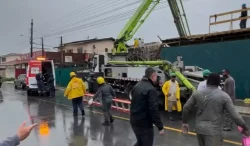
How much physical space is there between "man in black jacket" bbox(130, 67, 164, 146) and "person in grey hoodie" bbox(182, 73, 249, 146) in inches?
29.3

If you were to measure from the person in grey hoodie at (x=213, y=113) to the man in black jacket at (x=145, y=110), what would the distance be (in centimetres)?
74

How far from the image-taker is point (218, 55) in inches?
770

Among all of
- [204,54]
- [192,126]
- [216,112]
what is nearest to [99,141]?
[192,126]

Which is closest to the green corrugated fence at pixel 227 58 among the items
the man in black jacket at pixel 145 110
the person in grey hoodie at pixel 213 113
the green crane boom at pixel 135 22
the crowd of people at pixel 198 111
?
the green crane boom at pixel 135 22

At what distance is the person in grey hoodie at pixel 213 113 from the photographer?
4.55 metres

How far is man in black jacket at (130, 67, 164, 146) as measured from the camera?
5.23 metres

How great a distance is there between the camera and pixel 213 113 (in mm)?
4621

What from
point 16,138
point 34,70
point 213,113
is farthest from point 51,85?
point 16,138

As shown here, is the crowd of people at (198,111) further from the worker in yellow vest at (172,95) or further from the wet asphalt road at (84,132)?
the worker in yellow vest at (172,95)

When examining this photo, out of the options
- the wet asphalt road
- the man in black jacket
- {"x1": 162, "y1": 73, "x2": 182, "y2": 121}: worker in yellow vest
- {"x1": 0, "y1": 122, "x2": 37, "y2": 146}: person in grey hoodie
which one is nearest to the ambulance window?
the wet asphalt road

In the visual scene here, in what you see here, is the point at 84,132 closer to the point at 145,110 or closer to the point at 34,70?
the point at 145,110

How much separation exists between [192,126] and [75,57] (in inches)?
1690

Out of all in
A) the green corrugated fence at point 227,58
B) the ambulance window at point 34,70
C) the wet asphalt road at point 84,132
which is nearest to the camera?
the wet asphalt road at point 84,132

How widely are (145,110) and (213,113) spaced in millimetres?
1150
